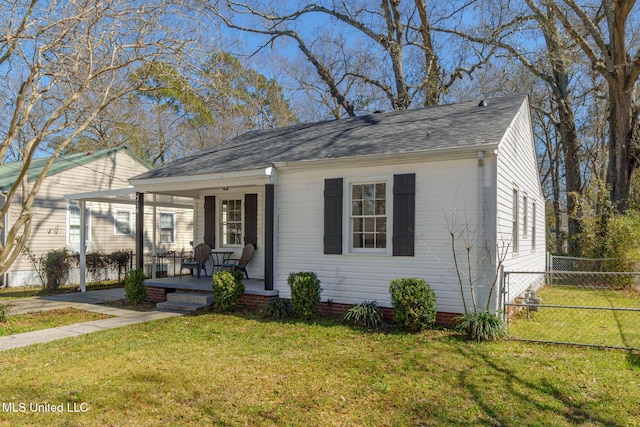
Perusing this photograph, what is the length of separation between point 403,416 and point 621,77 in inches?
601

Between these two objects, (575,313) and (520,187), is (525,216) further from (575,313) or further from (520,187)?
(575,313)

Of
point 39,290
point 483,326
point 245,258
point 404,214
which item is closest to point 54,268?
point 39,290

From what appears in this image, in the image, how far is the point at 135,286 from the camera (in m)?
10.2

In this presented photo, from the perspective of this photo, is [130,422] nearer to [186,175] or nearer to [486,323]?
[486,323]

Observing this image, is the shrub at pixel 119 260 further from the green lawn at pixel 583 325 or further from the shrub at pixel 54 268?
the green lawn at pixel 583 325

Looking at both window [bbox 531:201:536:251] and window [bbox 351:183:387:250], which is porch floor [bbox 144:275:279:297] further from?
window [bbox 531:201:536:251]

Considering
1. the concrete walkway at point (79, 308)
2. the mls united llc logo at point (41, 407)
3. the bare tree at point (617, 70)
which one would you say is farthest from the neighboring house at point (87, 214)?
the bare tree at point (617, 70)

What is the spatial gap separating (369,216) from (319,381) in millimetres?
3886

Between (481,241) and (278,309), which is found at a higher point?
(481,241)

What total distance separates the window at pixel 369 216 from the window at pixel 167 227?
38.1 feet

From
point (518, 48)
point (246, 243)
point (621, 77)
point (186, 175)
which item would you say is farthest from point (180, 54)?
point (621, 77)

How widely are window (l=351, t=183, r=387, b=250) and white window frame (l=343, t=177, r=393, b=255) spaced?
51 mm

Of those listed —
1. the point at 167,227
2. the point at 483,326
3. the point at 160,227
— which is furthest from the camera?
the point at 167,227

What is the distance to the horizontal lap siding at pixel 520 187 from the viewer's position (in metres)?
7.75
